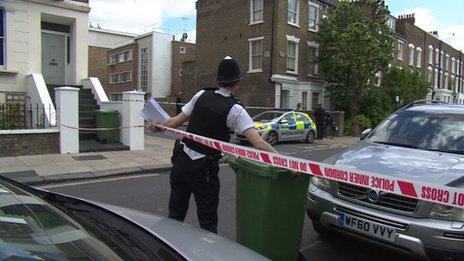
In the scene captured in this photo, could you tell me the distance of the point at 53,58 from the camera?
1672 centimetres

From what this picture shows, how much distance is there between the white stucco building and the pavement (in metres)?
4.43

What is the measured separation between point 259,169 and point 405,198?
1395mm

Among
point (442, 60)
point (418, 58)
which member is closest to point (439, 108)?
point (418, 58)

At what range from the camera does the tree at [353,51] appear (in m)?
25.0

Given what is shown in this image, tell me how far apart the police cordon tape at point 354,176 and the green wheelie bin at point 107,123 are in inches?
392

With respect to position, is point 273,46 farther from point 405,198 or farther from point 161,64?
point 405,198

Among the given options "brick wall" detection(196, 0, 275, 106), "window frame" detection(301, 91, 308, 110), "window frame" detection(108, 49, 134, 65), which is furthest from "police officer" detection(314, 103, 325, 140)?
"window frame" detection(108, 49, 134, 65)

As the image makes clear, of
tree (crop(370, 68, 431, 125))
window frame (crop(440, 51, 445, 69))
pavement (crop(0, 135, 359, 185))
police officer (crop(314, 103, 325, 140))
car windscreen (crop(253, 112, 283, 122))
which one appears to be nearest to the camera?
pavement (crop(0, 135, 359, 185))

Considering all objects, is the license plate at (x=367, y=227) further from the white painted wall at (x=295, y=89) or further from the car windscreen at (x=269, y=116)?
the white painted wall at (x=295, y=89)

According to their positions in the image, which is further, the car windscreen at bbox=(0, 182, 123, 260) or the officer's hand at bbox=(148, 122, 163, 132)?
the officer's hand at bbox=(148, 122, 163, 132)

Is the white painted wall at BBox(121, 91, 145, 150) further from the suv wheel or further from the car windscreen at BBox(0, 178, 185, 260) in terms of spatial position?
the car windscreen at BBox(0, 178, 185, 260)

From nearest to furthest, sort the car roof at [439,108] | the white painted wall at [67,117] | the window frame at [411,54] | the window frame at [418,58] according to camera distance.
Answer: the car roof at [439,108], the white painted wall at [67,117], the window frame at [411,54], the window frame at [418,58]

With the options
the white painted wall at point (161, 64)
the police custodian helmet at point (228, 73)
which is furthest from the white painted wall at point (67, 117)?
the white painted wall at point (161, 64)

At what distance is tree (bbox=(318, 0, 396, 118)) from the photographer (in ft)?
81.9
